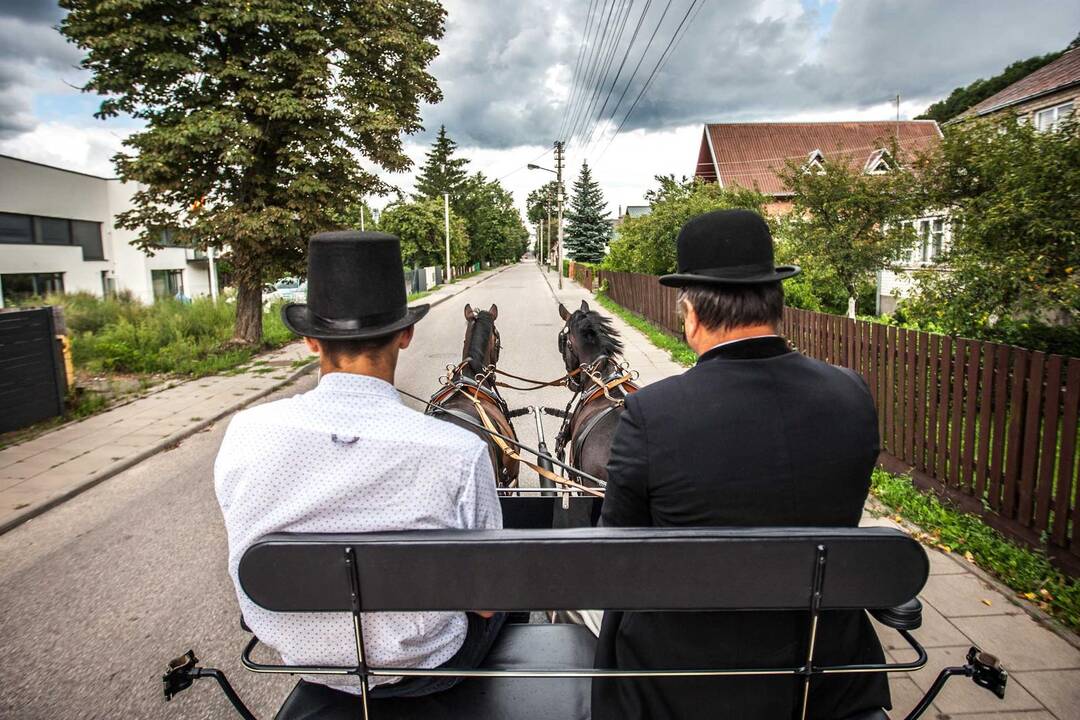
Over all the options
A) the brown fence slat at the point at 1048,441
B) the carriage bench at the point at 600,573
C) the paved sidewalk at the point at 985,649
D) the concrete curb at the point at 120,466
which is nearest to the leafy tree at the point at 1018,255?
the brown fence slat at the point at 1048,441

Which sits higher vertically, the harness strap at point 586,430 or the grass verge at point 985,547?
the harness strap at point 586,430

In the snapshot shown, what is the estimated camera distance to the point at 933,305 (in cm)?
773

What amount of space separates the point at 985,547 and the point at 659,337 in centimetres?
1172

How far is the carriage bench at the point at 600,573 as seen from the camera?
61.0 inches

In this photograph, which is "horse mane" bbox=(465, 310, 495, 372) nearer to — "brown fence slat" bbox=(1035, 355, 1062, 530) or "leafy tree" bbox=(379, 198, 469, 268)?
"brown fence slat" bbox=(1035, 355, 1062, 530)

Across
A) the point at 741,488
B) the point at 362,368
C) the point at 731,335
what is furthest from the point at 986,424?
the point at 362,368

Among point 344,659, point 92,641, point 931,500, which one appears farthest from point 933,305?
point 92,641

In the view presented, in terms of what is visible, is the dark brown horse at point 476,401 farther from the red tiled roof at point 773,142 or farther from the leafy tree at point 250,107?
the red tiled roof at point 773,142

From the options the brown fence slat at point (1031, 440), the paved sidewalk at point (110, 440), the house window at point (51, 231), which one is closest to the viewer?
the brown fence slat at point (1031, 440)

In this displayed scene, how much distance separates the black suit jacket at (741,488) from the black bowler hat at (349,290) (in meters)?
0.82

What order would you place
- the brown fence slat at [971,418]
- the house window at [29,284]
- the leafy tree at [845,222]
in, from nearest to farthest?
the brown fence slat at [971,418] < the leafy tree at [845,222] < the house window at [29,284]

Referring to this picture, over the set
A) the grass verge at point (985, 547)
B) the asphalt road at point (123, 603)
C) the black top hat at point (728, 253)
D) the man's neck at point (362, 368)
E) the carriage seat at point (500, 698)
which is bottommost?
the asphalt road at point (123, 603)

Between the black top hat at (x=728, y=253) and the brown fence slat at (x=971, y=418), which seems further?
the brown fence slat at (x=971, y=418)

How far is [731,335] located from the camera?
1.78 m
